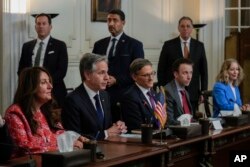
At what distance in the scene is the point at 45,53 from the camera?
6301 millimetres

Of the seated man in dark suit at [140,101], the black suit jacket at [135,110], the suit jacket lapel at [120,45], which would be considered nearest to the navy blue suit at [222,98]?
the suit jacket lapel at [120,45]

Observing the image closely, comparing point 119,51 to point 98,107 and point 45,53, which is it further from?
point 98,107

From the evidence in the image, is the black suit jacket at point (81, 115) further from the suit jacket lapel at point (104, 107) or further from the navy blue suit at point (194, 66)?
the navy blue suit at point (194, 66)

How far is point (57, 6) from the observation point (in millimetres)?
7289

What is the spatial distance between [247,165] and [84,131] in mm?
1254

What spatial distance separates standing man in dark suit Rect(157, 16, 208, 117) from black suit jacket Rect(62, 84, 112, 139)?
2991 mm

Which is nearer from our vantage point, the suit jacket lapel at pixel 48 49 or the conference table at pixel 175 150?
the conference table at pixel 175 150

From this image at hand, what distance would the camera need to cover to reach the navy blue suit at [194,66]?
719 centimetres

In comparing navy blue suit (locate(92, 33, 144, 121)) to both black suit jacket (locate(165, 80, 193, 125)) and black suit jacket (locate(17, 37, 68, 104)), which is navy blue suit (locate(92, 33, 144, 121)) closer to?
black suit jacket (locate(17, 37, 68, 104))

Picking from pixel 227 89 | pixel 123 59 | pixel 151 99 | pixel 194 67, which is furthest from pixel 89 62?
pixel 194 67

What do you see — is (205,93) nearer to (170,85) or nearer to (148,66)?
(170,85)

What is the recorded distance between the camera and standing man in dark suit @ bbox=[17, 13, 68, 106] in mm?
6293

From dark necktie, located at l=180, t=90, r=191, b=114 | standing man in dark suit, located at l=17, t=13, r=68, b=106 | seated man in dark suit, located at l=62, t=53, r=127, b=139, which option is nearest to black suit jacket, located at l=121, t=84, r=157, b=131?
seated man in dark suit, located at l=62, t=53, r=127, b=139

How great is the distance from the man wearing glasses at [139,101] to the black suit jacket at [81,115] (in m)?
0.42
